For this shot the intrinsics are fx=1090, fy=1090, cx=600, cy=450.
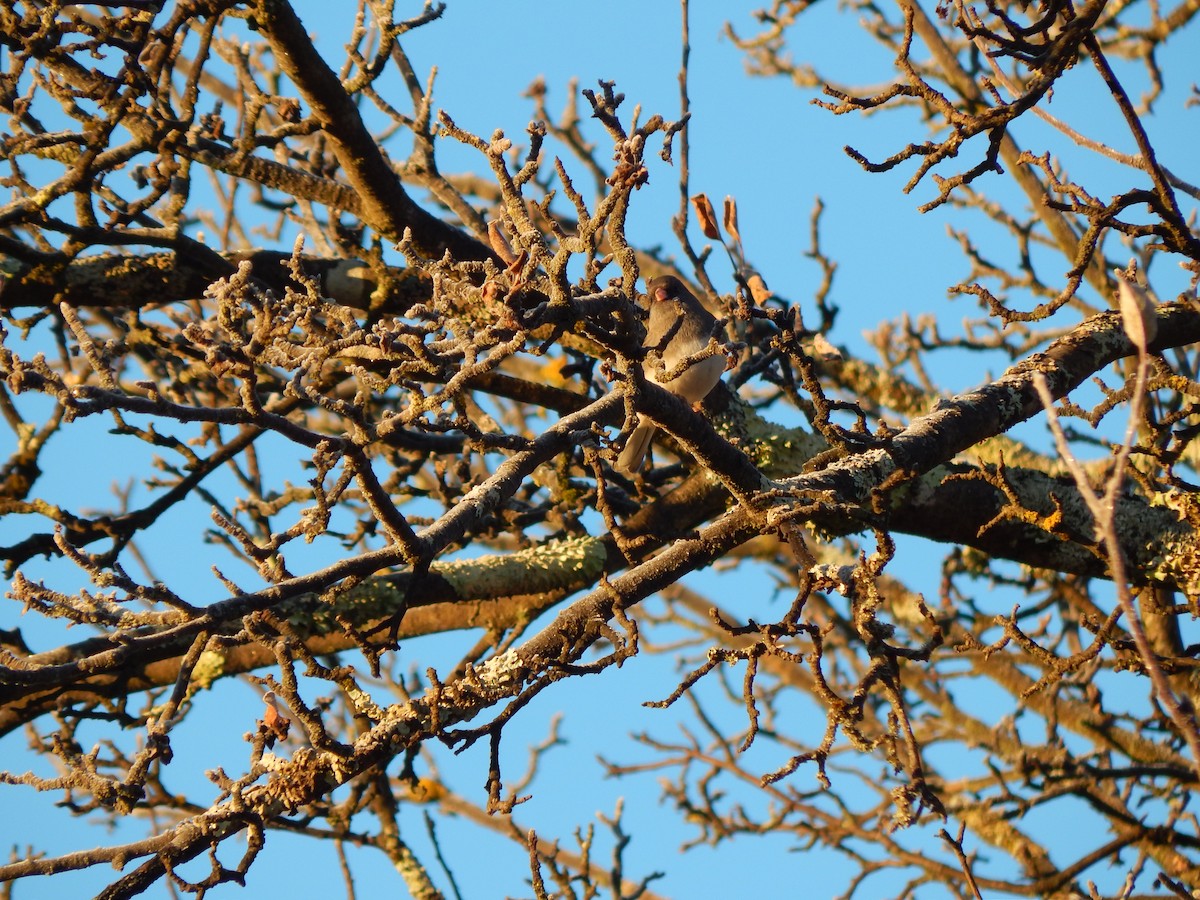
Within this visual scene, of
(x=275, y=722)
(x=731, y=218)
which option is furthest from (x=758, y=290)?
(x=275, y=722)

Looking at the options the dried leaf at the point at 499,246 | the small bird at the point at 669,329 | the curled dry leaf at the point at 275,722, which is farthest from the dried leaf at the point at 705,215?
the curled dry leaf at the point at 275,722

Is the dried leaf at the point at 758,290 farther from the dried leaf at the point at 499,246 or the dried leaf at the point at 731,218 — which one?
the dried leaf at the point at 499,246

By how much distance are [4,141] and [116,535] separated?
1.37m

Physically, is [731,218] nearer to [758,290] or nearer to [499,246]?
[758,290]

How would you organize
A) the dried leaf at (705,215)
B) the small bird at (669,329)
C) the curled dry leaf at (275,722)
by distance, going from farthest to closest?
the small bird at (669,329) < the dried leaf at (705,215) < the curled dry leaf at (275,722)

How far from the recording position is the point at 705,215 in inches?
130

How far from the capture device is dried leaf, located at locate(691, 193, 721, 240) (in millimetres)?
3221

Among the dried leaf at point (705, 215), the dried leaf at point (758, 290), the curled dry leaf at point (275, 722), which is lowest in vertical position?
→ the curled dry leaf at point (275, 722)

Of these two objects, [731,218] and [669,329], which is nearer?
[731,218]

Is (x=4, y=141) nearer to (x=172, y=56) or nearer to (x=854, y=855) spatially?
(x=172, y=56)

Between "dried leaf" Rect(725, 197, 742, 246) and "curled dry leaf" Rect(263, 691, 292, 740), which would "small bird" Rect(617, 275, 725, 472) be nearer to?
"dried leaf" Rect(725, 197, 742, 246)

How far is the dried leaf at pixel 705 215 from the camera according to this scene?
322 centimetres

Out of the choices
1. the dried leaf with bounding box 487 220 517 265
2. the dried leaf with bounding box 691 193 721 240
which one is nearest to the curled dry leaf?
the dried leaf with bounding box 487 220 517 265

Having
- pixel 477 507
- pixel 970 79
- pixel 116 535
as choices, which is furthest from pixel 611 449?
pixel 970 79
